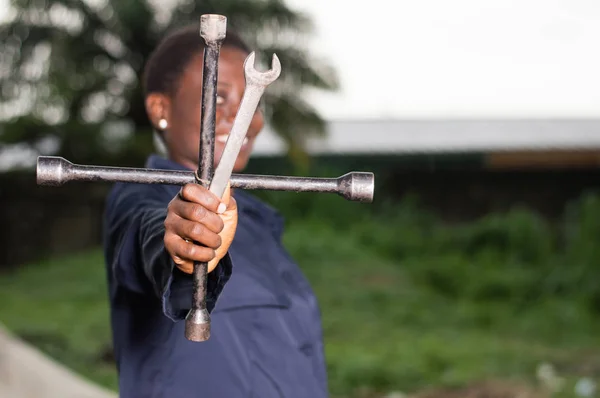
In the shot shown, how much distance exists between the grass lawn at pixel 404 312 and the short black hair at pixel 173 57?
415 centimetres

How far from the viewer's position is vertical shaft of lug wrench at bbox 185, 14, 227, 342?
0.91m

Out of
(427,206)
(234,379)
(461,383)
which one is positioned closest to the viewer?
(234,379)

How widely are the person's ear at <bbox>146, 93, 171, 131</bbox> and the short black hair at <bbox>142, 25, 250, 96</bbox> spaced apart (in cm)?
1

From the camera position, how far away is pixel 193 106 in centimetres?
150

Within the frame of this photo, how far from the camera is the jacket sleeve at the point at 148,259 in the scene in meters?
1.03

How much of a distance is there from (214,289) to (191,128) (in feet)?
1.72

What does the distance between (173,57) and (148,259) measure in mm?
545

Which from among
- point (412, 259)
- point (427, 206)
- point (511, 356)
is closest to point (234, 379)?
point (511, 356)

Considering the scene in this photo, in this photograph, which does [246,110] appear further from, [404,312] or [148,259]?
[404,312]

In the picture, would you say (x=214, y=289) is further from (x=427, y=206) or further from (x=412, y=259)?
(x=427, y=206)

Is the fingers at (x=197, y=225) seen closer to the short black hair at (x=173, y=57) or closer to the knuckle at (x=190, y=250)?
the knuckle at (x=190, y=250)

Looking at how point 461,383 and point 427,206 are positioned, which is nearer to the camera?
point 461,383

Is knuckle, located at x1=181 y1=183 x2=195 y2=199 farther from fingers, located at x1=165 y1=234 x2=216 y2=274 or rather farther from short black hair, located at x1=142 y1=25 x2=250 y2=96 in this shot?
short black hair, located at x1=142 y1=25 x2=250 y2=96

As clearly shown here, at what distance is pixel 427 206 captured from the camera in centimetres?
1180
